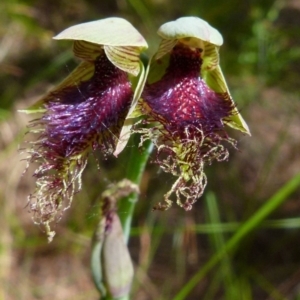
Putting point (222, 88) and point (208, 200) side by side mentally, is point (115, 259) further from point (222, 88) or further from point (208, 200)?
point (208, 200)

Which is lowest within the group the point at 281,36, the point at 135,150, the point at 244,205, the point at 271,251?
the point at 271,251

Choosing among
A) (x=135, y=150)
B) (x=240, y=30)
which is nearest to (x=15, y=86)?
(x=240, y=30)

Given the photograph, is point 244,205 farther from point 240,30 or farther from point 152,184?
point 240,30

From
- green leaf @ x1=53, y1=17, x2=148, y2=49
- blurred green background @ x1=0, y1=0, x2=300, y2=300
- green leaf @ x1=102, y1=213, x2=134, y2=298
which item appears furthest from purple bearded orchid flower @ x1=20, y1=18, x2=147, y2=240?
blurred green background @ x1=0, y1=0, x2=300, y2=300

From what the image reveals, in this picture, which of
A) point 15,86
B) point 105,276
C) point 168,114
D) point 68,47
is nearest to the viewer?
point 168,114

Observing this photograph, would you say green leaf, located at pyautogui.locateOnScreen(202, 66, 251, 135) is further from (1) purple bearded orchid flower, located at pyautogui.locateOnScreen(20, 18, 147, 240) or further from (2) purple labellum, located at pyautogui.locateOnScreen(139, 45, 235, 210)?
(1) purple bearded orchid flower, located at pyautogui.locateOnScreen(20, 18, 147, 240)
